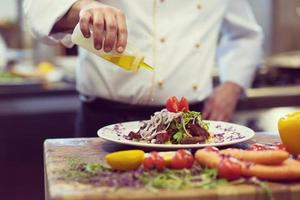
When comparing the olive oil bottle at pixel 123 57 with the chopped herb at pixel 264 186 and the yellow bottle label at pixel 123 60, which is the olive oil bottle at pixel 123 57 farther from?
the chopped herb at pixel 264 186

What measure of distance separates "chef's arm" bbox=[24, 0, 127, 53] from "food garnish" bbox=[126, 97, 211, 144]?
0.61 feet

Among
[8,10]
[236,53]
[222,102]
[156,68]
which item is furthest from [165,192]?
[8,10]

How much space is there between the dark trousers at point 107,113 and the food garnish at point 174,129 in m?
0.56

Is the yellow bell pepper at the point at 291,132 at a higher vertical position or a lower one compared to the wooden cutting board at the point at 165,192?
higher

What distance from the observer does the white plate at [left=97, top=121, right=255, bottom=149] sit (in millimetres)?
1288

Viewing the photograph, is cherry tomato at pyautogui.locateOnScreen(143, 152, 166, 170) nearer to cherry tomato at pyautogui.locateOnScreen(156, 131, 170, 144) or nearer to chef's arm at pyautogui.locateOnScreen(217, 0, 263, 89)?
cherry tomato at pyautogui.locateOnScreen(156, 131, 170, 144)

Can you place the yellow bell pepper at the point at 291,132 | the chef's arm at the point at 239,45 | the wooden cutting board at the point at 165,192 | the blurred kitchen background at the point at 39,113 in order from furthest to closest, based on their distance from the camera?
1. the blurred kitchen background at the point at 39,113
2. the chef's arm at the point at 239,45
3. the yellow bell pepper at the point at 291,132
4. the wooden cutting board at the point at 165,192

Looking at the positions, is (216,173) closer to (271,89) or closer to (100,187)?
(100,187)

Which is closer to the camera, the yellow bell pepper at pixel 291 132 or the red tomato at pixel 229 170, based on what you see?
the red tomato at pixel 229 170

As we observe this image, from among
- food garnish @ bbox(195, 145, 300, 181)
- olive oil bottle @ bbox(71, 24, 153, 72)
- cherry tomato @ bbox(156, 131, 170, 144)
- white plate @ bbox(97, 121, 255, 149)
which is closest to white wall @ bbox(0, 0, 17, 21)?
white plate @ bbox(97, 121, 255, 149)

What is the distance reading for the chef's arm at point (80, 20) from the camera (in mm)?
1325

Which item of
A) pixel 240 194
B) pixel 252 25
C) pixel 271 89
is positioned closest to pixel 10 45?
pixel 271 89

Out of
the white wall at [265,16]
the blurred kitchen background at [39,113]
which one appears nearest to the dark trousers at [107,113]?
the blurred kitchen background at [39,113]

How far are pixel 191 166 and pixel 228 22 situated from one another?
1.25 m
